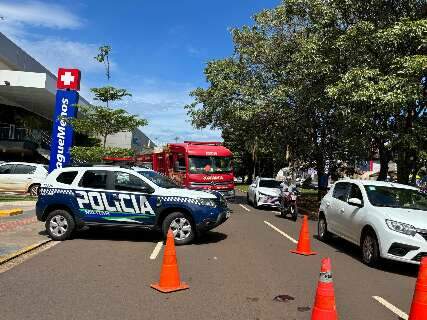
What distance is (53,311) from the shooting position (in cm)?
609

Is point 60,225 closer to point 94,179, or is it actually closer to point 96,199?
point 96,199

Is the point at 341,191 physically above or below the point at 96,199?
above

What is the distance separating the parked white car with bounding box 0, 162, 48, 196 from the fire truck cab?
6971 mm

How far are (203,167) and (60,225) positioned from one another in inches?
372

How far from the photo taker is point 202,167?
2042 centimetres

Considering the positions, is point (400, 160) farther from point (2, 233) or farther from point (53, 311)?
point (53, 311)

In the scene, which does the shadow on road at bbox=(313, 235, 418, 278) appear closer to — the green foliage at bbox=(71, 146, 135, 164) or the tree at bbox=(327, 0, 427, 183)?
the tree at bbox=(327, 0, 427, 183)

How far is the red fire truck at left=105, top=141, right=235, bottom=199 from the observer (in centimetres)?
2012

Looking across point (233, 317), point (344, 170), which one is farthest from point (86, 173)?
point (344, 170)

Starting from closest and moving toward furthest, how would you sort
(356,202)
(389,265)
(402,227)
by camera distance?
(402,227) < (389,265) < (356,202)

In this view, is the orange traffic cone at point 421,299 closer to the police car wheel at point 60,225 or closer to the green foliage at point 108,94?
the police car wheel at point 60,225

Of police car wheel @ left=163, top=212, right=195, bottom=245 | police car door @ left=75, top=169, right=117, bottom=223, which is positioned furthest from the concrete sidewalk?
police car wheel @ left=163, top=212, right=195, bottom=245

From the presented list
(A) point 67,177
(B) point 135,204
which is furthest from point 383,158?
(A) point 67,177

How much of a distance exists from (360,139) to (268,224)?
504cm
